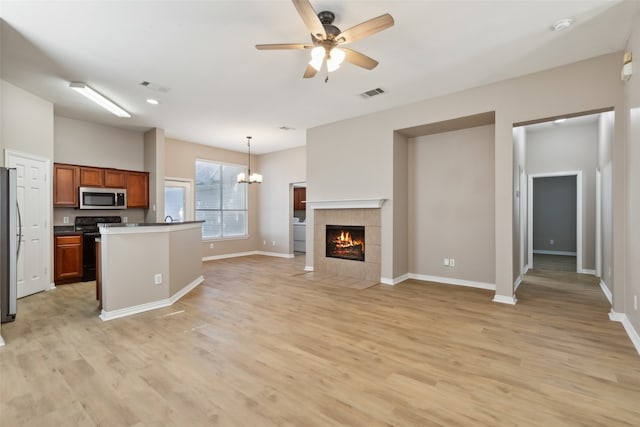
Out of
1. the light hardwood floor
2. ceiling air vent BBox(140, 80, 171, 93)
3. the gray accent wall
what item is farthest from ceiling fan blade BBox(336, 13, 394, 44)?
the gray accent wall

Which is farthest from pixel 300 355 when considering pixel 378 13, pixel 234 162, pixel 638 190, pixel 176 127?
pixel 234 162

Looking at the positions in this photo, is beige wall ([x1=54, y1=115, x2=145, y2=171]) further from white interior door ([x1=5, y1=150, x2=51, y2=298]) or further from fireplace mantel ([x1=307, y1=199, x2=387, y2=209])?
fireplace mantel ([x1=307, y1=199, x2=387, y2=209])

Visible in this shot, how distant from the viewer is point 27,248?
4438 millimetres

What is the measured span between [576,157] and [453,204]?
139 inches

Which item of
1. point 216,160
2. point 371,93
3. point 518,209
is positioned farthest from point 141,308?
point 518,209

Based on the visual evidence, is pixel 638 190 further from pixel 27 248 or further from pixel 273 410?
pixel 27 248

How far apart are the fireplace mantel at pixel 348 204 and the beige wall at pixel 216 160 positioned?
2.88 m

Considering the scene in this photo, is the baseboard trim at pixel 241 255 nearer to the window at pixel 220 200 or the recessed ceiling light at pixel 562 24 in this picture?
the window at pixel 220 200

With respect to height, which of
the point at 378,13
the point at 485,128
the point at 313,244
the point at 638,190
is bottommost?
the point at 313,244

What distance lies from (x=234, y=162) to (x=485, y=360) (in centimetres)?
771

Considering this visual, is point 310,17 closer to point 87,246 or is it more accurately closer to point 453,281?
point 453,281

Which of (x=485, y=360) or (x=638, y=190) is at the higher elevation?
(x=638, y=190)

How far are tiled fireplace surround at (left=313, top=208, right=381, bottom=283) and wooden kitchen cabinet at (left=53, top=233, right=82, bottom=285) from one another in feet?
14.5

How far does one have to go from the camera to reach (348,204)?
18.6 ft
